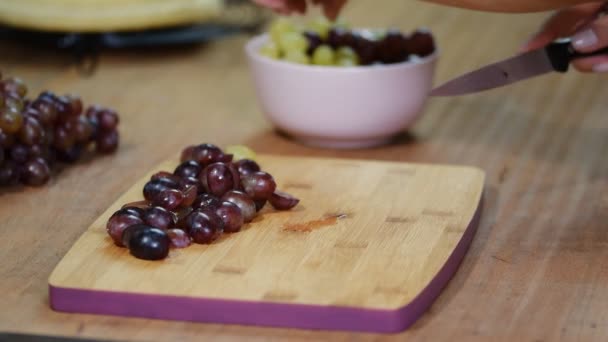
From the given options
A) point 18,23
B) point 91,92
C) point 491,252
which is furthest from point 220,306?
point 18,23

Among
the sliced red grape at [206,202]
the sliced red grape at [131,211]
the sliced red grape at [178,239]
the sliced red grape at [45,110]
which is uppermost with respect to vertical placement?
the sliced red grape at [45,110]

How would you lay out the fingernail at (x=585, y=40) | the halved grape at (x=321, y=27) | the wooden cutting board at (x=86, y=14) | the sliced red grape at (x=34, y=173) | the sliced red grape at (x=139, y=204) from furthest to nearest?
1. the wooden cutting board at (x=86, y=14)
2. the halved grape at (x=321, y=27)
3. the sliced red grape at (x=34, y=173)
4. the fingernail at (x=585, y=40)
5. the sliced red grape at (x=139, y=204)

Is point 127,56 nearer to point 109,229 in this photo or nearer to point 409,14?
point 409,14

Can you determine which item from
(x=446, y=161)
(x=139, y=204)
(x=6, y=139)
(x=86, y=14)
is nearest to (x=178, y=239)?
(x=139, y=204)

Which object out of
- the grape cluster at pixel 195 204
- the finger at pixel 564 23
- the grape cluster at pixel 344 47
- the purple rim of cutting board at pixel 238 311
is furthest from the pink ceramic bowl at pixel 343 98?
the purple rim of cutting board at pixel 238 311

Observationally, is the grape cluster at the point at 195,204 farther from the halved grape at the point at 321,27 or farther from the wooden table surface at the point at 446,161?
the halved grape at the point at 321,27

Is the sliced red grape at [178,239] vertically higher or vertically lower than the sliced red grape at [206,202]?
higher

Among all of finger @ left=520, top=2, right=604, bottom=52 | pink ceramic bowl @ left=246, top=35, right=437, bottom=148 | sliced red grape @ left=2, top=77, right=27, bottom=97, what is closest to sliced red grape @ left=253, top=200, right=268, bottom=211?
pink ceramic bowl @ left=246, top=35, right=437, bottom=148
